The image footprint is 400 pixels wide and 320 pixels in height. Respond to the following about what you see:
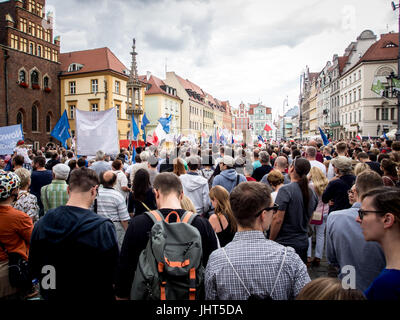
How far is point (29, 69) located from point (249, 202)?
1497 inches

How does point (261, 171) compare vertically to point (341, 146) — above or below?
below

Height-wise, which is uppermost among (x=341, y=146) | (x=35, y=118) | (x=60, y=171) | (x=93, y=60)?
(x=93, y=60)

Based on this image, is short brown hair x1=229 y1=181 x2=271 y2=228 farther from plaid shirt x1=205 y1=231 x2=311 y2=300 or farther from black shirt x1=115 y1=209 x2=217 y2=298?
black shirt x1=115 y1=209 x2=217 y2=298

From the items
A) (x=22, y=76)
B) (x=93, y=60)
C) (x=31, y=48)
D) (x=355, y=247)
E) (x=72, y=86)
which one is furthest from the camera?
(x=93, y=60)

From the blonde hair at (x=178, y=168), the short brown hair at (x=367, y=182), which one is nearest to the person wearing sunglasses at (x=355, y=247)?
the short brown hair at (x=367, y=182)

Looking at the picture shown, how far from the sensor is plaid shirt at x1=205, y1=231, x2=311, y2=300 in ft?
6.03

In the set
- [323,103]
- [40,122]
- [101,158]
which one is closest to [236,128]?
[323,103]

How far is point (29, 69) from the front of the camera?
32.9 metres

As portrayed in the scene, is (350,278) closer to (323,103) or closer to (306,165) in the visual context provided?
(306,165)

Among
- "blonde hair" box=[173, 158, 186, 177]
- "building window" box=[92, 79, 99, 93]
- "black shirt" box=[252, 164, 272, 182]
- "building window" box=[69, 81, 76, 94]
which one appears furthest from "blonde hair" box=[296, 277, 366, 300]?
"building window" box=[69, 81, 76, 94]

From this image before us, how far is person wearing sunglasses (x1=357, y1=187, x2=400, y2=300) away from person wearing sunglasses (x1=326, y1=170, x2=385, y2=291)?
1.90 ft

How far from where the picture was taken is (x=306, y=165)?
4113 millimetres

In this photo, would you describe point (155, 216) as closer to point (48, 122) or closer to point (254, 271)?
point (254, 271)

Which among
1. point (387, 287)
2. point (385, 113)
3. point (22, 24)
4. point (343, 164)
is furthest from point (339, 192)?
point (385, 113)
